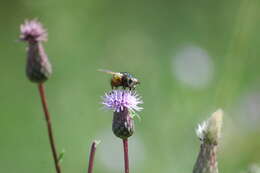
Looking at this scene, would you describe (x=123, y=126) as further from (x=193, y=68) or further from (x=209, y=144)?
(x=193, y=68)

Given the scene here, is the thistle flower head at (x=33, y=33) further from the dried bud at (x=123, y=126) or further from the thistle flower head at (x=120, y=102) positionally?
the dried bud at (x=123, y=126)

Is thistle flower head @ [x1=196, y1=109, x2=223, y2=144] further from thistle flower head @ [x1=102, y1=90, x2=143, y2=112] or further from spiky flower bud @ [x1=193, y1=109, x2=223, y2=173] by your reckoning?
thistle flower head @ [x1=102, y1=90, x2=143, y2=112]

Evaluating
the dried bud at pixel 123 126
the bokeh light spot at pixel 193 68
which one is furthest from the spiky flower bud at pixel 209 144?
the bokeh light spot at pixel 193 68

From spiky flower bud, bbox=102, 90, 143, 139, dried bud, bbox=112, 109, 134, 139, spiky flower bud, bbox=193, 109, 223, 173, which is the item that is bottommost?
spiky flower bud, bbox=193, 109, 223, 173

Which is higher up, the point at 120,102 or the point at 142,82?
the point at 142,82

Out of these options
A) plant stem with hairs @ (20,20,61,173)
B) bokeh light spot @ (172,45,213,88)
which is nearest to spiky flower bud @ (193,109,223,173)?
plant stem with hairs @ (20,20,61,173)

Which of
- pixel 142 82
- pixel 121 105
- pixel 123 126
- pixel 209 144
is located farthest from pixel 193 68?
pixel 209 144

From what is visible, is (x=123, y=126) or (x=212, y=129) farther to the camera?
(x=123, y=126)

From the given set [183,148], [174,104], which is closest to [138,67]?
[174,104]

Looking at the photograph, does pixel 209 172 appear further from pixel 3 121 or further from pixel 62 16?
pixel 3 121
